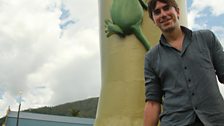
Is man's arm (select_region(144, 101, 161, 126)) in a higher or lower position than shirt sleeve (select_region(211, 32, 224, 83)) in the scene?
lower

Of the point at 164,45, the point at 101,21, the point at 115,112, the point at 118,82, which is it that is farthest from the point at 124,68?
the point at 164,45

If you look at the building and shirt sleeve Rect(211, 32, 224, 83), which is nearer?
shirt sleeve Rect(211, 32, 224, 83)

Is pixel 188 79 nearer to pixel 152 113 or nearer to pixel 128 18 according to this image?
pixel 152 113

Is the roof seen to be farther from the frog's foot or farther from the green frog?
the green frog

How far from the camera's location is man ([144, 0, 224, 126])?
76.8 inches

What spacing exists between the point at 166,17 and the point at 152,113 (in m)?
0.55

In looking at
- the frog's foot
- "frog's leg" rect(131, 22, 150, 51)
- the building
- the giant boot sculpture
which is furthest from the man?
the building

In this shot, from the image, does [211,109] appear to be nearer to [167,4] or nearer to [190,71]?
[190,71]

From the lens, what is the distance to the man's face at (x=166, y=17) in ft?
6.82

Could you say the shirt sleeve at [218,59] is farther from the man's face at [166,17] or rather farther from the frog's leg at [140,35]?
the frog's leg at [140,35]

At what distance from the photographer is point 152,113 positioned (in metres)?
2.09

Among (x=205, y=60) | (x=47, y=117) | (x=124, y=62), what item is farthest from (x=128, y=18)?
(x=47, y=117)

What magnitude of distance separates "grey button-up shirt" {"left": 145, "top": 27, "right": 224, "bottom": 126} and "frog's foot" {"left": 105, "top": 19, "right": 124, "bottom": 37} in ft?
12.0

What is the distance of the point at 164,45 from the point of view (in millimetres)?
2135
